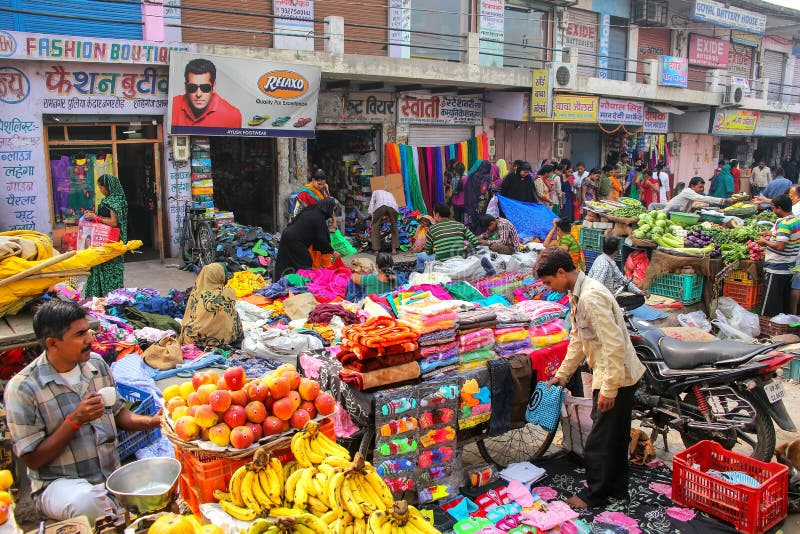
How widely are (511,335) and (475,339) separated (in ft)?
1.53

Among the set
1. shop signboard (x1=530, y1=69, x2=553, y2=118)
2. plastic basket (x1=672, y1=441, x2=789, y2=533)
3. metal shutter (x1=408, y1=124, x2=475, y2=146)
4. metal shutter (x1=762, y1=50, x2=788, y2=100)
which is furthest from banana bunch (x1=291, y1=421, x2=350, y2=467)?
metal shutter (x1=762, y1=50, x2=788, y2=100)

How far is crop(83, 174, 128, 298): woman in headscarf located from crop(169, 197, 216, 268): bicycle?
8.75 ft

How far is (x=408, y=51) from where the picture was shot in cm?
1534

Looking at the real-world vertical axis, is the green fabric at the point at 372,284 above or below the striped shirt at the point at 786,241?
below

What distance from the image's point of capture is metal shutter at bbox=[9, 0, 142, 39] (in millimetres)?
10344

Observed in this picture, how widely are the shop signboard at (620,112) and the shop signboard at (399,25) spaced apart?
6036mm

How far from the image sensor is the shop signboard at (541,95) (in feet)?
53.0

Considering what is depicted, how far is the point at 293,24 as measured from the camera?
1341 cm

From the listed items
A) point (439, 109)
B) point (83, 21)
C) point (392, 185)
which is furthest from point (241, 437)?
point (439, 109)

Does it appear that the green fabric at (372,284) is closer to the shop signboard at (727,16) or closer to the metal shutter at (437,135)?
the metal shutter at (437,135)

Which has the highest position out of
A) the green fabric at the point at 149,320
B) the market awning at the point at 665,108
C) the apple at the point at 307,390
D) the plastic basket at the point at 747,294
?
the market awning at the point at 665,108

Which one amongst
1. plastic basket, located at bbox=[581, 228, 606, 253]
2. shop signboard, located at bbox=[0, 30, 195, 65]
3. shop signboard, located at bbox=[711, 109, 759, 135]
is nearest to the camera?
shop signboard, located at bbox=[0, 30, 195, 65]

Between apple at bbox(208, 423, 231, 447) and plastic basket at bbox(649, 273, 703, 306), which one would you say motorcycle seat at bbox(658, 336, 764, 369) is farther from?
apple at bbox(208, 423, 231, 447)

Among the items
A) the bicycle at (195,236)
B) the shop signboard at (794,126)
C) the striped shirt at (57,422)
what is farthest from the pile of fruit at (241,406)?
the shop signboard at (794,126)
